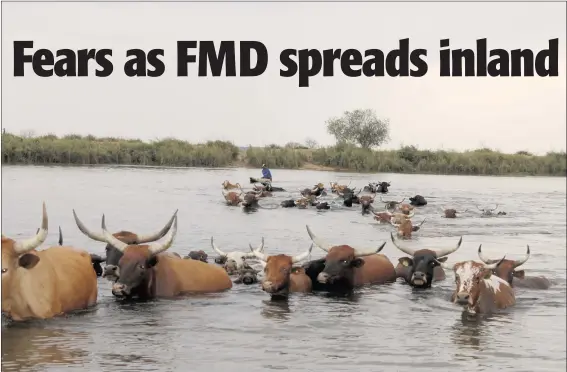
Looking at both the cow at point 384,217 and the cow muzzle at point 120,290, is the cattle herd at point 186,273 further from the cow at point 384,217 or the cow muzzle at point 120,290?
the cow at point 384,217

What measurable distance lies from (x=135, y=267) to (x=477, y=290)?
4.20m

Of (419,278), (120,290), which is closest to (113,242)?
(120,290)

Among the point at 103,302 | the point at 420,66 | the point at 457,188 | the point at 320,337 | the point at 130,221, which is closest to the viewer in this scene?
the point at 420,66

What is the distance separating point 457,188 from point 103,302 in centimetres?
2963

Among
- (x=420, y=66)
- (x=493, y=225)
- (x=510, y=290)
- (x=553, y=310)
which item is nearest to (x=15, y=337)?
(x=420, y=66)

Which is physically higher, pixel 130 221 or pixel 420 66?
pixel 420 66

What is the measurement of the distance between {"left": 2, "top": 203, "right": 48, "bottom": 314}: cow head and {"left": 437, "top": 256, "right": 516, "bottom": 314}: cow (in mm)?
4782

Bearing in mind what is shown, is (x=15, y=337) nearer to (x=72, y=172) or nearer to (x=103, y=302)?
(x=103, y=302)

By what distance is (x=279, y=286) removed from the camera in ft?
34.9

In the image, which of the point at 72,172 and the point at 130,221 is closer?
the point at 130,221

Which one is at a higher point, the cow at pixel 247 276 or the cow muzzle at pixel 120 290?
the cow muzzle at pixel 120 290

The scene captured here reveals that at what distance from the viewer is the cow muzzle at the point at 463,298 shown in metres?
9.49

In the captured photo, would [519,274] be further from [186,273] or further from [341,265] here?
[186,273]

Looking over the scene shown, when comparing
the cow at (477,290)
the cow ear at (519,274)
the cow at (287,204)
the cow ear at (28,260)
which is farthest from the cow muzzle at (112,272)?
the cow at (287,204)
